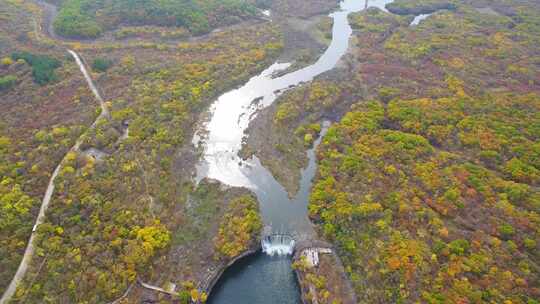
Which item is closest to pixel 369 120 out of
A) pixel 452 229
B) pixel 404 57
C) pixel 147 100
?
pixel 452 229

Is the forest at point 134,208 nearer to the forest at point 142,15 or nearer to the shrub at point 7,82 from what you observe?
the shrub at point 7,82

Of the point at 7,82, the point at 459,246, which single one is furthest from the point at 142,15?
the point at 459,246

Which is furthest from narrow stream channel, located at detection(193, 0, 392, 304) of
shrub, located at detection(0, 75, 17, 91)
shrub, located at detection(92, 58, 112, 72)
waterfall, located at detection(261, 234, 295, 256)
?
shrub, located at detection(0, 75, 17, 91)

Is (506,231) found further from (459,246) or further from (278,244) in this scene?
(278,244)

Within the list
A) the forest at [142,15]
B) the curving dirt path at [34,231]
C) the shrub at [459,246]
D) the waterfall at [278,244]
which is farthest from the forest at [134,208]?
the forest at [142,15]

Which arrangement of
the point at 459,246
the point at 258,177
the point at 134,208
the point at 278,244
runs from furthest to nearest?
the point at 258,177
the point at 134,208
the point at 278,244
the point at 459,246

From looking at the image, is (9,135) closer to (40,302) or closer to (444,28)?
(40,302)
